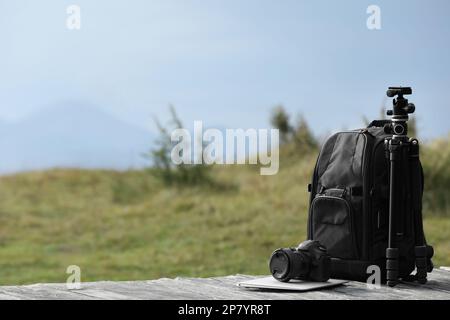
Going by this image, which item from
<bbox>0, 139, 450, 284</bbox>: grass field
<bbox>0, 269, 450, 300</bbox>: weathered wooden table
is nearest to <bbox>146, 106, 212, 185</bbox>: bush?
<bbox>0, 139, 450, 284</bbox>: grass field

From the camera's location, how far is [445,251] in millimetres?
7766

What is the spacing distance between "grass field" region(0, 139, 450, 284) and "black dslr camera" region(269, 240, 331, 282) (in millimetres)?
4425

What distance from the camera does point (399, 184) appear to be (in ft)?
10.1

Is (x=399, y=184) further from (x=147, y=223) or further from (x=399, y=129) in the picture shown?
(x=147, y=223)

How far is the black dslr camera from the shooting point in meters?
3.01

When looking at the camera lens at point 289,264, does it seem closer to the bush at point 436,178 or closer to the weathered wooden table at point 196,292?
the weathered wooden table at point 196,292

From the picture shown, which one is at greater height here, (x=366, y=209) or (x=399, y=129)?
(x=399, y=129)

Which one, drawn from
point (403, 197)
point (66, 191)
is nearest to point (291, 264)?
point (403, 197)

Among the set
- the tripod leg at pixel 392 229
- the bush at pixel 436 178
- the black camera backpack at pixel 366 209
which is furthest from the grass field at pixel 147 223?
the tripod leg at pixel 392 229

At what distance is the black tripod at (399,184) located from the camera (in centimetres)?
304

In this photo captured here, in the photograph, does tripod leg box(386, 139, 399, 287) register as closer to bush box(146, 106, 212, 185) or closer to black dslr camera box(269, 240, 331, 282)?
black dslr camera box(269, 240, 331, 282)

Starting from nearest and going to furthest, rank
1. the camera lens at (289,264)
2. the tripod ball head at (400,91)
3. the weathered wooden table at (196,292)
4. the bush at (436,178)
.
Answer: the weathered wooden table at (196,292) < the camera lens at (289,264) < the tripod ball head at (400,91) < the bush at (436,178)

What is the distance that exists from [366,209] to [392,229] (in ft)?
0.42

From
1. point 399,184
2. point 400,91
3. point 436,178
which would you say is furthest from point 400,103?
point 436,178
